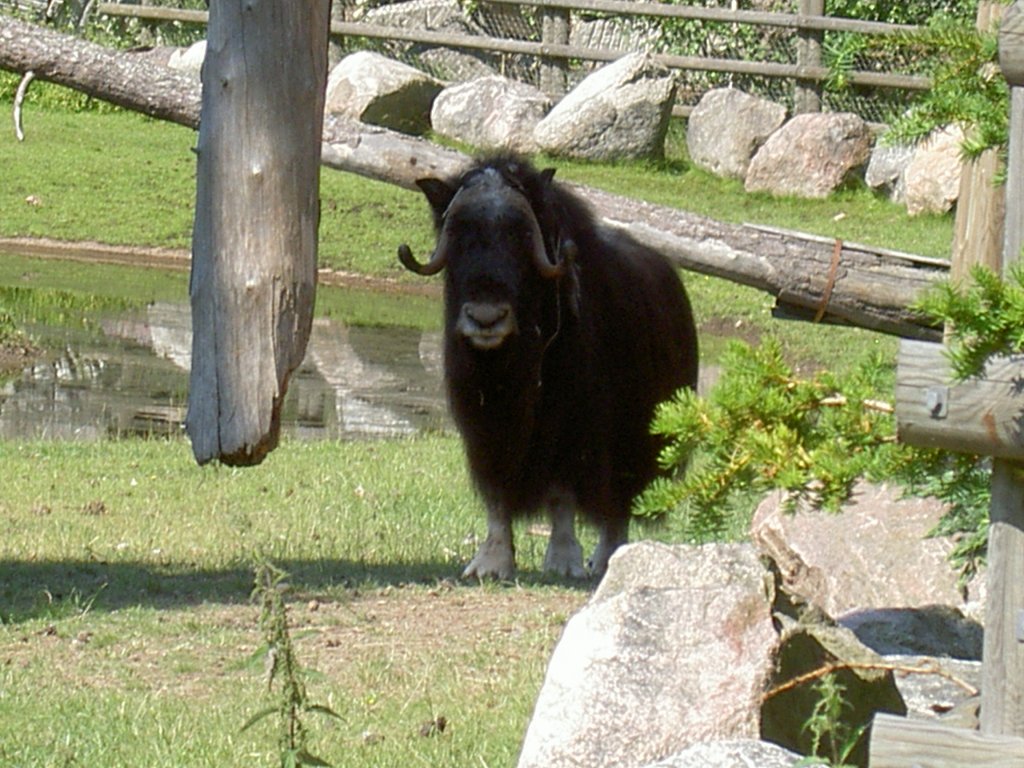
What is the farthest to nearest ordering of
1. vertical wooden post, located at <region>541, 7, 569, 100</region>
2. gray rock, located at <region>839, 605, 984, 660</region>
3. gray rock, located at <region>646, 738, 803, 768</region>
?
1. vertical wooden post, located at <region>541, 7, 569, 100</region>
2. gray rock, located at <region>839, 605, 984, 660</region>
3. gray rock, located at <region>646, 738, 803, 768</region>

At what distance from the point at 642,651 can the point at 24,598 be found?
348 centimetres

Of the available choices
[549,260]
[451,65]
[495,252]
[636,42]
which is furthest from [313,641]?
[636,42]

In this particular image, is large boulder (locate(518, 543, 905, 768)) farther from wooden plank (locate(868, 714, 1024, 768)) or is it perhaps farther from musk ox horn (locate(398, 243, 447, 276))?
musk ox horn (locate(398, 243, 447, 276))

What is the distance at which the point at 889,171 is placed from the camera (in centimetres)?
2408

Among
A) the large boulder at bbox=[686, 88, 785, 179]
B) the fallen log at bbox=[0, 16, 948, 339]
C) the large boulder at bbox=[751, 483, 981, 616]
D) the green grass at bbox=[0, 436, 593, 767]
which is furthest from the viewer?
the large boulder at bbox=[686, 88, 785, 179]

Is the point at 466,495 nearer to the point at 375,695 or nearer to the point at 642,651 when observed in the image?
the point at 375,695

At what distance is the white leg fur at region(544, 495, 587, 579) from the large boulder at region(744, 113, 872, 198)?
16.1 meters

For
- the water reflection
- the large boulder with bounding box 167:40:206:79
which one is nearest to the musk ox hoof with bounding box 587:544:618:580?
the water reflection

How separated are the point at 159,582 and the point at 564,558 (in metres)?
2.12

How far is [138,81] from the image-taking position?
8.17 meters

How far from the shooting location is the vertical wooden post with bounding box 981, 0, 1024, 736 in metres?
3.43

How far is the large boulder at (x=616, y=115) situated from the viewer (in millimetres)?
25359

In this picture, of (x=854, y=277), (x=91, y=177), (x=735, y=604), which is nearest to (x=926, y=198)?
(x=91, y=177)

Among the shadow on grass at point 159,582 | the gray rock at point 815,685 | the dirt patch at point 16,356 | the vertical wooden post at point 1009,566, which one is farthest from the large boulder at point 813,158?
the vertical wooden post at point 1009,566
